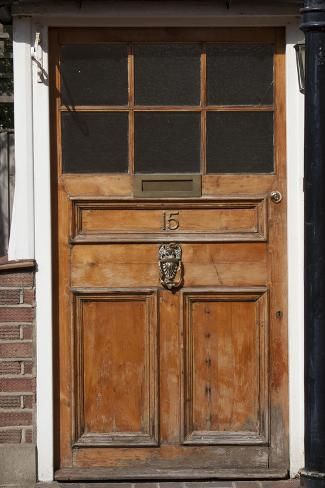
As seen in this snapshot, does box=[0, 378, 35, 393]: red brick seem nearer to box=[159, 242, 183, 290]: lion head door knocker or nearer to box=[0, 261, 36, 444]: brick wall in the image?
box=[0, 261, 36, 444]: brick wall

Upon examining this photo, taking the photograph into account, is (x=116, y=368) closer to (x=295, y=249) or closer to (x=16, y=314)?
(x=16, y=314)

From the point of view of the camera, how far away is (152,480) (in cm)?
691

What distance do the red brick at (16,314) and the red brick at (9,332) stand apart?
0.04 meters

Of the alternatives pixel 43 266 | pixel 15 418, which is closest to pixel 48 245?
pixel 43 266

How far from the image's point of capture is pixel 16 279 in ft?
22.3

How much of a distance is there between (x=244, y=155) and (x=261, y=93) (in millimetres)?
366

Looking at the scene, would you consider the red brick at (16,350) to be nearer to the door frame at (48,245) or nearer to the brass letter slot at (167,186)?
the door frame at (48,245)

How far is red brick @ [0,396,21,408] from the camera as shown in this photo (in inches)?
269

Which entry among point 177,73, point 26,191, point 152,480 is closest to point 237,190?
point 177,73

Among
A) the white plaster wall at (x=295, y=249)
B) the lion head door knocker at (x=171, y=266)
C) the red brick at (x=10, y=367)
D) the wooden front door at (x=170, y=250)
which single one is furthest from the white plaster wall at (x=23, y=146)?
the white plaster wall at (x=295, y=249)

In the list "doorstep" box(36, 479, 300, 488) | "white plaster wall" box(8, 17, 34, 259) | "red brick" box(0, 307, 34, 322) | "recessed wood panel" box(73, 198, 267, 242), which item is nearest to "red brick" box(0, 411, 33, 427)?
"doorstep" box(36, 479, 300, 488)

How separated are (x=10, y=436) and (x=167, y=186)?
1681mm

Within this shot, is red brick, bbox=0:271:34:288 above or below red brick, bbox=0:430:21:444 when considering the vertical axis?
above

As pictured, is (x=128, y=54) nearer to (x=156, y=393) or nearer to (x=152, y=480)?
(x=156, y=393)
